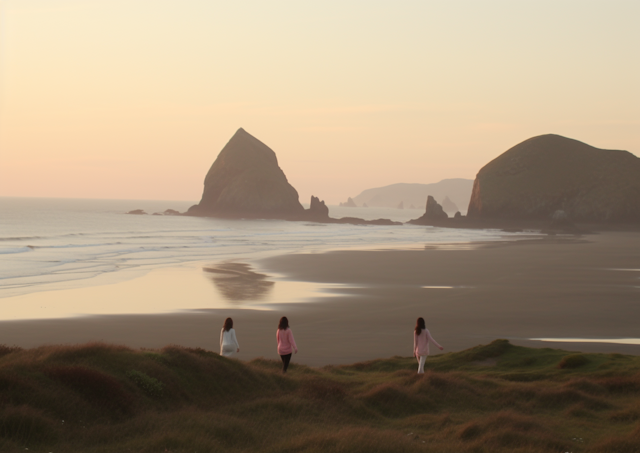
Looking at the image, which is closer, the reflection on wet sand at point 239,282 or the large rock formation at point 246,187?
the reflection on wet sand at point 239,282

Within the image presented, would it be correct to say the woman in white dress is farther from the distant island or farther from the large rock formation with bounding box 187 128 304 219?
the large rock formation with bounding box 187 128 304 219

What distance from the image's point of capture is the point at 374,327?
19359 mm

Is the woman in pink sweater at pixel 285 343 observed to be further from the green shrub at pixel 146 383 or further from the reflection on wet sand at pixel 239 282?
the reflection on wet sand at pixel 239 282

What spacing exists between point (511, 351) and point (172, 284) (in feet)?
62.0

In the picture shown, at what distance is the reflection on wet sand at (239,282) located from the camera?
84.4 feet

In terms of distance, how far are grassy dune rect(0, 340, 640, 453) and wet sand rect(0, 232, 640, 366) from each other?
462cm

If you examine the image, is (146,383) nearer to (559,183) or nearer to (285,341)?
(285,341)

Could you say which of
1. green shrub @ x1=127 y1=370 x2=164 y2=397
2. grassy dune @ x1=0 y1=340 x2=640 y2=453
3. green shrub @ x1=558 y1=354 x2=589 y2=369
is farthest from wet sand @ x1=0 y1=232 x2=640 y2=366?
green shrub @ x1=127 y1=370 x2=164 y2=397

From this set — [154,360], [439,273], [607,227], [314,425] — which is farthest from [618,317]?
[607,227]

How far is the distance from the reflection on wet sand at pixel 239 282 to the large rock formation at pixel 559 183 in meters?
96.9

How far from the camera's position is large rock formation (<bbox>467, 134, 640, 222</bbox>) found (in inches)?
4793

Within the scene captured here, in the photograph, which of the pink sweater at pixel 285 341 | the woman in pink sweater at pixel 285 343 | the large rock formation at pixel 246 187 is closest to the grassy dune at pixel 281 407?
the woman in pink sweater at pixel 285 343

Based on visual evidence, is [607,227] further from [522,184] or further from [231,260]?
[231,260]

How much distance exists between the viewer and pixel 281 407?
9.42 meters
